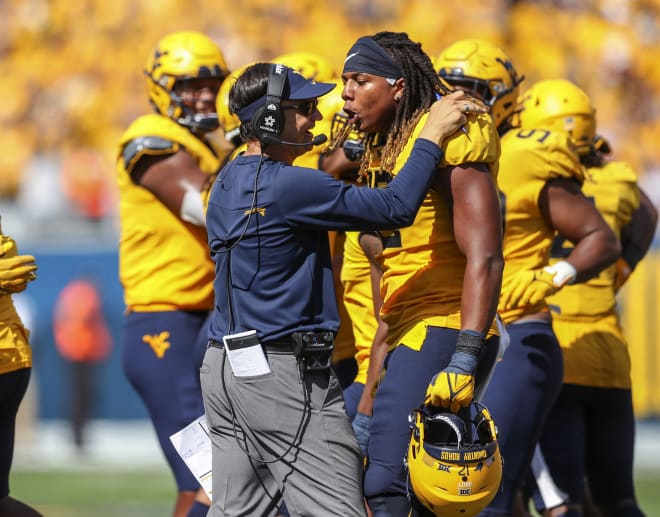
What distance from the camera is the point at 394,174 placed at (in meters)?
4.10

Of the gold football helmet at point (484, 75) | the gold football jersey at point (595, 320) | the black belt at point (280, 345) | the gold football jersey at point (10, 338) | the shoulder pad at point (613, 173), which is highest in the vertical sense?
the gold football helmet at point (484, 75)

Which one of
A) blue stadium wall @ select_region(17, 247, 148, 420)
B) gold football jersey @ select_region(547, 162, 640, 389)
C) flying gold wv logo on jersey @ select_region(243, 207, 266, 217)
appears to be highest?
flying gold wv logo on jersey @ select_region(243, 207, 266, 217)

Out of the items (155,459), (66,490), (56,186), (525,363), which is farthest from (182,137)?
(56,186)

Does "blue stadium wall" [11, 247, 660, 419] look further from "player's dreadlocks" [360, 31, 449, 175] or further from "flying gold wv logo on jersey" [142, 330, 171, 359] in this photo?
"player's dreadlocks" [360, 31, 449, 175]

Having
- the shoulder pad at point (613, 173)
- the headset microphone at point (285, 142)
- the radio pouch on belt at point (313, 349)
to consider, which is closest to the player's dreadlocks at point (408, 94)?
the headset microphone at point (285, 142)

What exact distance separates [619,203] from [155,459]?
7219 mm

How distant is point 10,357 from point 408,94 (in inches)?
73.7

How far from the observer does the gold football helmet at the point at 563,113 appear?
5781 millimetres

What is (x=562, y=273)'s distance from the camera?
185 inches

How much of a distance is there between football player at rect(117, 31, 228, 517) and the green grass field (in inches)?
117

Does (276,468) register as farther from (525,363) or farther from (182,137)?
(182,137)

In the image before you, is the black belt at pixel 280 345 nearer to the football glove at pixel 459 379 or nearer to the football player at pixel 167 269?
the football glove at pixel 459 379

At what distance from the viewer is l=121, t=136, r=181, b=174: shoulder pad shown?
18.5 feet

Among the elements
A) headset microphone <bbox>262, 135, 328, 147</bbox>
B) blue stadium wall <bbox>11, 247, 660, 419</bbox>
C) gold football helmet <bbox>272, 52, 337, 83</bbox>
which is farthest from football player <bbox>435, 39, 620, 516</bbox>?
blue stadium wall <bbox>11, 247, 660, 419</bbox>
